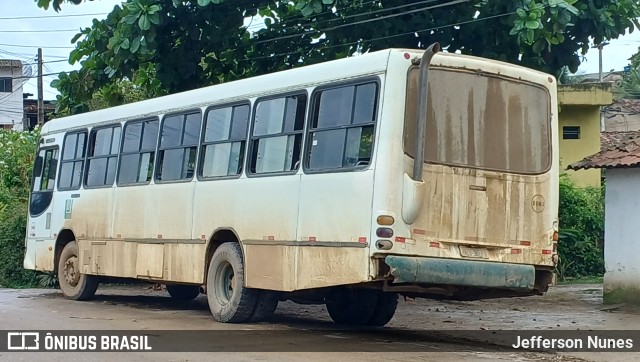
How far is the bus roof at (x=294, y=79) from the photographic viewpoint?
10625mm

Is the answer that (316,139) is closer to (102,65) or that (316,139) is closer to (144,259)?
(144,259)

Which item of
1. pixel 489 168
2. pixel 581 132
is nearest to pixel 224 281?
pixel 489 168

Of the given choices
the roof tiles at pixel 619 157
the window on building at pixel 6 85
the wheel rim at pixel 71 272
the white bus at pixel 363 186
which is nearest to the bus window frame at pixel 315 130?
the white bus at pixel 363 186

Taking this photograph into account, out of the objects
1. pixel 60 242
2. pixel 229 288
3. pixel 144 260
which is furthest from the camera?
pixel 60 242

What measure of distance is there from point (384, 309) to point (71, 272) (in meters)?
6.41

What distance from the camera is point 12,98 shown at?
5484cm

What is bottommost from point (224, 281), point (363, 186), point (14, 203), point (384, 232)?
point (224, 281)

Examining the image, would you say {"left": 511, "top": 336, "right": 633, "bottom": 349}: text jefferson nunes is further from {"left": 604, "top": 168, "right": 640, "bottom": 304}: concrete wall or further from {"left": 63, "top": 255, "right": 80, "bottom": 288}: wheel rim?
{"left": 63, "top": 255, "right": 80, "bottom": 288}: wheel rim

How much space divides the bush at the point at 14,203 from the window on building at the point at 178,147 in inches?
344

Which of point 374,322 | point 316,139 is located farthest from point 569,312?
point 316,139

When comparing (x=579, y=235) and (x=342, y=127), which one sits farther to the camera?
(x=579, y=235)

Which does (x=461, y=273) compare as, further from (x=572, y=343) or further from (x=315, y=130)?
(x=315, y=130)

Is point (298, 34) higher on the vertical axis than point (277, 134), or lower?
higher

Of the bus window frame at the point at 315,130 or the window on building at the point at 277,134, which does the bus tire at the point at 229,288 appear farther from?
the bus window frame at the point at 315,130
